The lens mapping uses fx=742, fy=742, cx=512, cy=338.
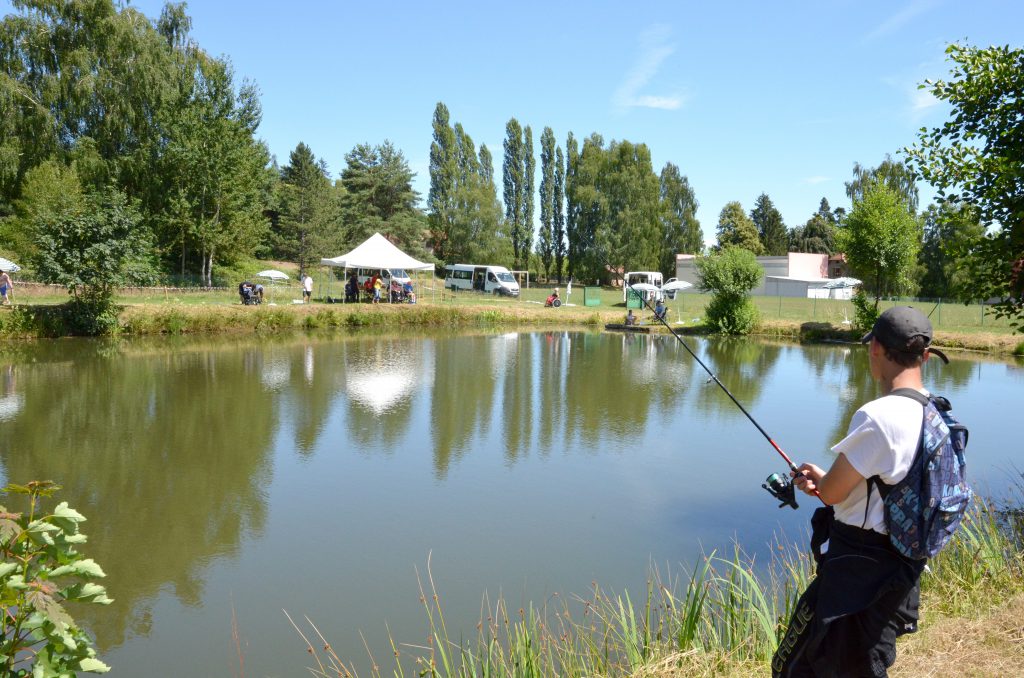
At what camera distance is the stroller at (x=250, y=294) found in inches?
958

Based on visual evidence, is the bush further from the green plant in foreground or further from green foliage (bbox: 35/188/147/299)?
the green plant in foreground

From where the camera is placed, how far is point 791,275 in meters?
46.3

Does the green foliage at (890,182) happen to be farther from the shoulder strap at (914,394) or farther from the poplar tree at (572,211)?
the shoulder strap at (914,394)

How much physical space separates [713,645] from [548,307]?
2706cm

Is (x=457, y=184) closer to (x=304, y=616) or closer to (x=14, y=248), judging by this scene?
(x=14, y=248)

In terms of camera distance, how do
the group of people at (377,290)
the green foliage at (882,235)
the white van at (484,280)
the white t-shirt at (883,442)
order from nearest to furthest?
the white t-shirt at (883,442) < the green foliage at (882,235) < the group of people at (377,290) < the white van at (484,280)

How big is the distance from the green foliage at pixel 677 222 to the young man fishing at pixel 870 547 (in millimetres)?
48060

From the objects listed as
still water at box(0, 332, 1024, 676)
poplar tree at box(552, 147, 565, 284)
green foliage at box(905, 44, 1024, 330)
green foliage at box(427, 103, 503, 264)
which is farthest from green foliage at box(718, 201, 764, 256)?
green foliage at box(905, 44, 1024, 330)

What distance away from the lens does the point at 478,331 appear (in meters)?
25.3

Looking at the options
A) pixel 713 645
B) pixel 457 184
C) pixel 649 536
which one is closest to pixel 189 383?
pixel 649 536

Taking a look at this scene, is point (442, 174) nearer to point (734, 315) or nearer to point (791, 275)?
point (791, 275)

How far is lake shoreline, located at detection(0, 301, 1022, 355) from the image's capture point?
19.5 meters

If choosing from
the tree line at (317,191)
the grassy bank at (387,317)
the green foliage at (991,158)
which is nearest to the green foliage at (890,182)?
the tree line at (317,191)

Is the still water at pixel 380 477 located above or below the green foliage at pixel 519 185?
below
